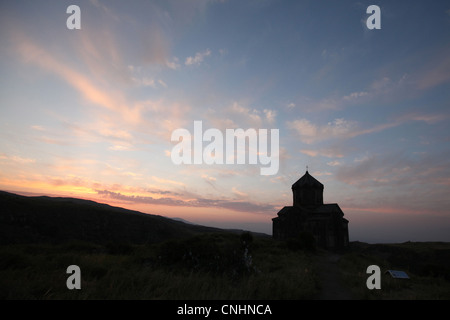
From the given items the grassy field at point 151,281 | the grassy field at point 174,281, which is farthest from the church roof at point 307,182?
the grassy field at point 151,281

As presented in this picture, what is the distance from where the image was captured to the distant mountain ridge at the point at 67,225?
31641 millimetres

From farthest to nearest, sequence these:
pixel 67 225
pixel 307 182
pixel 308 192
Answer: pixel 307 182, pixel 308 192, pixel 67 225

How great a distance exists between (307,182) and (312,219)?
288 inches

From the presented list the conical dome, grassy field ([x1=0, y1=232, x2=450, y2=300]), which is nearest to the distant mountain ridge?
grassy field ([x1=0, y1=232, x2=450, y2=300])

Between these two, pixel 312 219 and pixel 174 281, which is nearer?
pixel 174 281

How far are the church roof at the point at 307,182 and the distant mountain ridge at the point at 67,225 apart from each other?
3071 centimetres

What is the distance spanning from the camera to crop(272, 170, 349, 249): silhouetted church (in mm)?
37344

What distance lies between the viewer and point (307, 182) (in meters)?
42.6

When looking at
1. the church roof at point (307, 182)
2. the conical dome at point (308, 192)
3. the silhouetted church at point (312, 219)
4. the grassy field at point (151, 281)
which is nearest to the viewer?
the grassy field at point (151, 281)

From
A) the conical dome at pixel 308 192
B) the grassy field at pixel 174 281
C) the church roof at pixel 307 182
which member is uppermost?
the church roof at pixel 307 182

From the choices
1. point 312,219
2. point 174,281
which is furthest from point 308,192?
point 174,281

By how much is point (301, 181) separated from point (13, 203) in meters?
50.9

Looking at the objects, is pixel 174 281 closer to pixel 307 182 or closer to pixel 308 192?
pixel 308 192

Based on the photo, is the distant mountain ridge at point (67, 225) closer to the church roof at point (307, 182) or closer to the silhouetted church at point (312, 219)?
the silhouetted church at point (312, 219)
